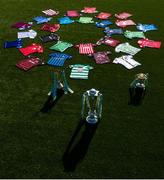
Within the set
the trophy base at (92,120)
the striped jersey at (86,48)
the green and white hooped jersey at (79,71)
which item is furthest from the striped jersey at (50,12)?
the trophy base at (92,120)

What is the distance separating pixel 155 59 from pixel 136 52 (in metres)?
→ 1.32

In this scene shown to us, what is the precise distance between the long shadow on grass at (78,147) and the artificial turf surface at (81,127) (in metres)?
0.04

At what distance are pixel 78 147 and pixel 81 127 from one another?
1.22m

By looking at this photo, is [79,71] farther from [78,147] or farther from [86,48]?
[78,147]

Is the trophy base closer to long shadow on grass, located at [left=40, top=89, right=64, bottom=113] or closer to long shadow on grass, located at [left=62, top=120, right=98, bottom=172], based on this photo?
long shadow on grass, located at [left=62, top=120, right=98, bottom=172]

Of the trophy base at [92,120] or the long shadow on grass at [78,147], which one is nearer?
the long shadow on grass at [78,147]

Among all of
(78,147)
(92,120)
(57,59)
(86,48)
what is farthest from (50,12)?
(78,147)

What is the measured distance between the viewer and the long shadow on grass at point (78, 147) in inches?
539

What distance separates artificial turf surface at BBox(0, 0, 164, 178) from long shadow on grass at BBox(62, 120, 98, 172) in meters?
0.04

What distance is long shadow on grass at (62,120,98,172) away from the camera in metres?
13.7

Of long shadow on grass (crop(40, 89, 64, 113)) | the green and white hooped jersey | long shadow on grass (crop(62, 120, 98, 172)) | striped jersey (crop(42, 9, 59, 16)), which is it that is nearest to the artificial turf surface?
long shadow on grass (crop(62, 120, 98, 172))

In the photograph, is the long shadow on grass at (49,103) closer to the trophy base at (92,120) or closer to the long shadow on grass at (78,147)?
the long shadow on grass at (78,147)

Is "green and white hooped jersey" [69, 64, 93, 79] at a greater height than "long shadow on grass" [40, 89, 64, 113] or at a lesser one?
greater

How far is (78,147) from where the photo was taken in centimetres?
1434
